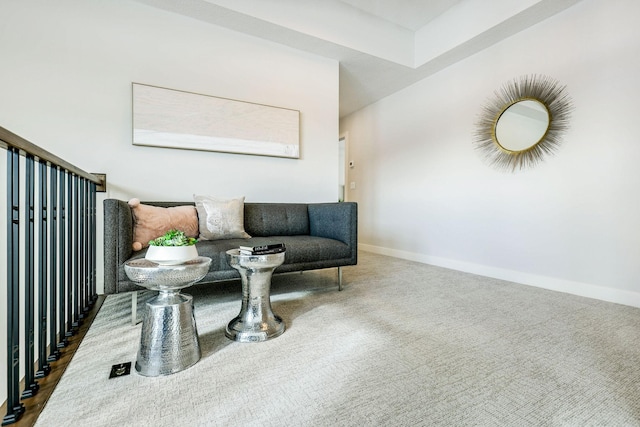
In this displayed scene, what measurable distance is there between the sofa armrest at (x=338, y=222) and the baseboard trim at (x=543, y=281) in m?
1.63

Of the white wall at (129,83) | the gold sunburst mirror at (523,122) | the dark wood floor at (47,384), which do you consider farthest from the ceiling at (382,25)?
the dark wood floor at (47,384)

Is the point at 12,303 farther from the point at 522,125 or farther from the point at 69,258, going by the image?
the point at 522,125

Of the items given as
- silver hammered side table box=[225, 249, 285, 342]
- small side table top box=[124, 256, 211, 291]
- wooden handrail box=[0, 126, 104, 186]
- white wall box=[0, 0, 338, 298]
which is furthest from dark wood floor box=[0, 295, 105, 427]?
white wall box=[0, 0, 338, 298]

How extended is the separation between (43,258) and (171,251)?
1.73 ft

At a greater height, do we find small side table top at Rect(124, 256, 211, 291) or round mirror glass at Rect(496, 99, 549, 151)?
round mirror glass at Rect(496, 99, 549, 151)

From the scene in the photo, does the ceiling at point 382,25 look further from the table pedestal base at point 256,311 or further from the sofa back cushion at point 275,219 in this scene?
the table pedestal base at point 256,311

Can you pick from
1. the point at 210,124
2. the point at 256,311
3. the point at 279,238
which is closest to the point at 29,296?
the point at 256,311

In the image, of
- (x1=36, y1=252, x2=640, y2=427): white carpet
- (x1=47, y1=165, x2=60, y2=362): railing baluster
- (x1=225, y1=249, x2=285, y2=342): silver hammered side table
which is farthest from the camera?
(x1=225, y1=249, x2=285, y2=342): silver hammered side table

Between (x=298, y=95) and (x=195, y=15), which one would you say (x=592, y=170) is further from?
(x=195, y=15)

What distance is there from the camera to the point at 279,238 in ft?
7.72

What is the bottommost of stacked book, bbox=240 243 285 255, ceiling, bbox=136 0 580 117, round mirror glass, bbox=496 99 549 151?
stacked book, bbox=240 243 285 255

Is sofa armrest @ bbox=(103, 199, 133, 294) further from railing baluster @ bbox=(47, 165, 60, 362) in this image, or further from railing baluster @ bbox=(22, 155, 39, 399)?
railing baluster @ bbox=(22, 155, 39, 399)

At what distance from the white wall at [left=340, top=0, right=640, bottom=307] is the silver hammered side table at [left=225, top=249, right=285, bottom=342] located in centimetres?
247

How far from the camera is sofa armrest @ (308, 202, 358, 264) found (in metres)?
2.35
